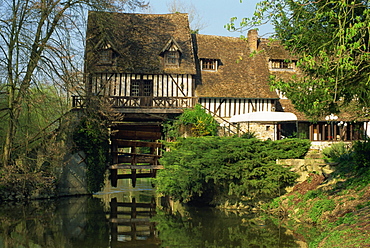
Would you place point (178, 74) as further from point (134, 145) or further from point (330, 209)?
point (330, 209)

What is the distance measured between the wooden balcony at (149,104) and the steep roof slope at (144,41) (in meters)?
1.50

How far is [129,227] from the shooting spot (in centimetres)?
1227

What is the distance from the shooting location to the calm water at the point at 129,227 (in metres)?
10.1

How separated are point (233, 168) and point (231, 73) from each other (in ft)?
39.3

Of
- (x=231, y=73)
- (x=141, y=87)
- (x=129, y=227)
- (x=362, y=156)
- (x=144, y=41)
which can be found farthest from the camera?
(x=231, y=73)

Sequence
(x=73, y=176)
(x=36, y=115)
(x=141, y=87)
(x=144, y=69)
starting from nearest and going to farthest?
(x=36, y=115) → (x=73, y=176) → (x=144, y=69) → (x=141, y=87)

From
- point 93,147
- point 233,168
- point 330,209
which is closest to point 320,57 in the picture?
point 330,209

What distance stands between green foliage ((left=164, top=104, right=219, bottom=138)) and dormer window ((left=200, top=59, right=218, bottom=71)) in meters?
4.23

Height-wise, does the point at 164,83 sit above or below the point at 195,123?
above

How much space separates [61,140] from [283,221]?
1009cm

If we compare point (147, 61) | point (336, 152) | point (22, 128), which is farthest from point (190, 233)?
point (147, 61)

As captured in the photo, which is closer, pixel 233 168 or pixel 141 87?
pixel 233 168

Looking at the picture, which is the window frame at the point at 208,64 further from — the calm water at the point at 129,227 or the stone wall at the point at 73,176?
the calm water at the point at 129,227

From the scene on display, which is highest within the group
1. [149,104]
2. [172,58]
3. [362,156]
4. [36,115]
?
[172,58]
